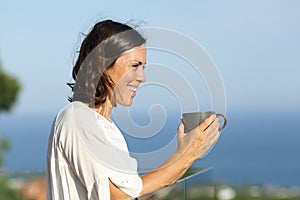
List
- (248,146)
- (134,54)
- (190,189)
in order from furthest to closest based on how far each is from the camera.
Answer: (248,146) → (190,189) → (134,54)

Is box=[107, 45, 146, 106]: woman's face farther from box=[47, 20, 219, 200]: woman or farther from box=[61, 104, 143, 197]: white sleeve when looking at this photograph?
box=[61, 104, 143, 197]: white sleeve

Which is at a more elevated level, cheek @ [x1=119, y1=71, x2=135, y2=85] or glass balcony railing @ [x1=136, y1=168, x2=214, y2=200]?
cheek @ [x1=119, y1=71, x2=135, y2=85]

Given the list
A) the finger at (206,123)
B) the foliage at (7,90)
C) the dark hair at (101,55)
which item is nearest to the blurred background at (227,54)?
the foliage at (7,90)

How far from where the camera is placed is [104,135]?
67.5 inches

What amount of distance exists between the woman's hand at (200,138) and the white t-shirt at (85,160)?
0.41 ft

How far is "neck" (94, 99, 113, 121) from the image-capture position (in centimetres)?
181

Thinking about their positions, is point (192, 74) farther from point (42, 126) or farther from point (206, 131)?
point (42, 126)

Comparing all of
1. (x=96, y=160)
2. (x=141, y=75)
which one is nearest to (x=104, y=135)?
(x=96, y=160)

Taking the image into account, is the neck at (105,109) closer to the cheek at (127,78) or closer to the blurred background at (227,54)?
the cheek at (127,78)

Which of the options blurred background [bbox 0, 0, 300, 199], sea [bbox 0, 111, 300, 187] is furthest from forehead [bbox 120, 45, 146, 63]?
blurred background [bbox 0, 0, 300, 199]

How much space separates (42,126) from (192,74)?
31.2 meters

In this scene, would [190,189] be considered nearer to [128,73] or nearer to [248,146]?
[128,73]

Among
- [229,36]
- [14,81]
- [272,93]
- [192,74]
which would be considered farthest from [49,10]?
[192,74]

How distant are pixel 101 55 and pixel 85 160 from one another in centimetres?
27
